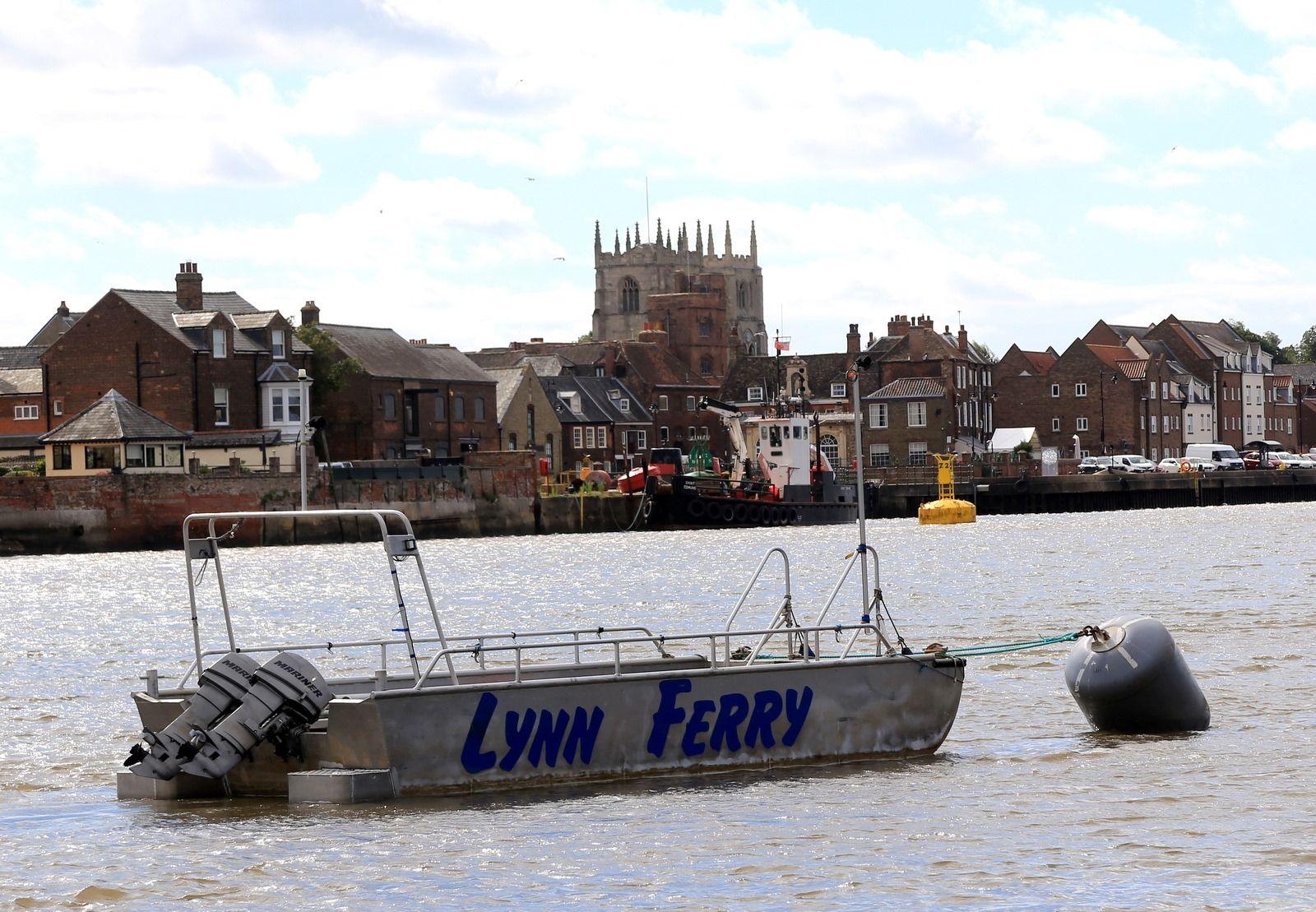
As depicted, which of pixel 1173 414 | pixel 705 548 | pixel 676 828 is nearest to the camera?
pixel 676 828

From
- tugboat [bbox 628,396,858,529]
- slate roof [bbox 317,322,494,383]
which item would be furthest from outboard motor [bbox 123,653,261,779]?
slate roof [bbox 317,322,494,383]

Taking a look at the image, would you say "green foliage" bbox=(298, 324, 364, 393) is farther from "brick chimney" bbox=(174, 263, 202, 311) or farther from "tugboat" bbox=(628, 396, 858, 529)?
"tugboat" bbox=(628, 396, 858, 529)

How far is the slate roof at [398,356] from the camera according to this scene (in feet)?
312

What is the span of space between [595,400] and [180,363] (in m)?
43.3

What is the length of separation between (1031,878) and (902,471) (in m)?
96.3

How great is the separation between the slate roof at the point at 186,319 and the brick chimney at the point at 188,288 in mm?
291

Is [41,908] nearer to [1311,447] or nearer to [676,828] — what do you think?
[676,828]

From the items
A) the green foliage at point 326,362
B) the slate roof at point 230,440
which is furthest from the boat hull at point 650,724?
the green foliage at point 326,362

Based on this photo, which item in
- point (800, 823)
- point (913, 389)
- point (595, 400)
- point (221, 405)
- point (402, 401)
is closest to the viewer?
point (800, 823)

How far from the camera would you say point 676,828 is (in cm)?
1496

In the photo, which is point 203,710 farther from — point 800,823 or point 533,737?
point 800,823

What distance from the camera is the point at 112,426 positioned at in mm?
72688

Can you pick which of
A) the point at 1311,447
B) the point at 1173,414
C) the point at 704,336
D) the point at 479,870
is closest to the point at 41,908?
the point at 479,870

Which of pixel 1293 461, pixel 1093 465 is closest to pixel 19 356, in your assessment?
pixel 1093 465
